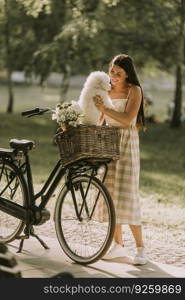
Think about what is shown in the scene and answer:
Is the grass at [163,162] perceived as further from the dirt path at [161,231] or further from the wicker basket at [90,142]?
the wicker basket at [90,142]

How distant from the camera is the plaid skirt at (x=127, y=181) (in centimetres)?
660

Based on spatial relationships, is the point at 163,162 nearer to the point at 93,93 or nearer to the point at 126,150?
the point at 126,150

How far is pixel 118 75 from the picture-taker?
6.63 metres

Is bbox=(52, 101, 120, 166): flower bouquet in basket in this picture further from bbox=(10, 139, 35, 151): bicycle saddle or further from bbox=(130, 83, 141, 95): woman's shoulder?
bbox=(130, 83, 141, 95): woman's shoulder

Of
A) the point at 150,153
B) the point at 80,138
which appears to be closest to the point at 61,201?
the point at 80,138

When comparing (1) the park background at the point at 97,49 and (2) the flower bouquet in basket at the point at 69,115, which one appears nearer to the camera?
(2) the flower bouquet in basket at the point at 69,115

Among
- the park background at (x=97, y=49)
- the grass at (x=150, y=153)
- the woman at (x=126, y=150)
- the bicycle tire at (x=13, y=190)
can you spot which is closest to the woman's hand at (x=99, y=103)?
the woman at (x=126, y=150)

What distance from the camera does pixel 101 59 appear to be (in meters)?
21.0

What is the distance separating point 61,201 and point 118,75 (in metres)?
1.28

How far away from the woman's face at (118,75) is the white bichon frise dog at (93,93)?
1.32 ft

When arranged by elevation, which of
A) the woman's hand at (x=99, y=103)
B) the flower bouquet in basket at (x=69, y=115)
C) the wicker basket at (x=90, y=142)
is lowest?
the wicker basket at (x=90, y=142)

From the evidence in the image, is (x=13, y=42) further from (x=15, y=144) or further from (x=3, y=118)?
(x=15, y=144)

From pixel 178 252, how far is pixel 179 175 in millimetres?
7355

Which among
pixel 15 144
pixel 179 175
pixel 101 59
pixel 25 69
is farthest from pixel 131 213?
pixel 25 69
